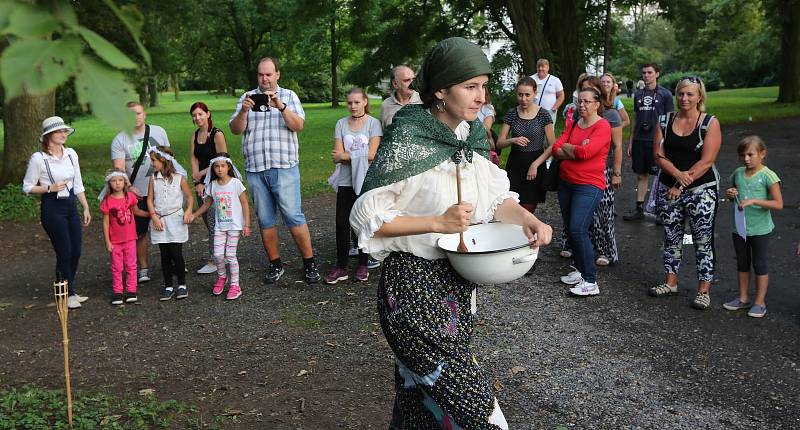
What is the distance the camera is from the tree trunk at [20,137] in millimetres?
12820

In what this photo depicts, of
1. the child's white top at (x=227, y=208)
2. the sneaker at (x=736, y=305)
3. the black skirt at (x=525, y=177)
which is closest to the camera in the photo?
the sneaker at (x=736, y=305)

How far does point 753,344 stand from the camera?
5785 mm

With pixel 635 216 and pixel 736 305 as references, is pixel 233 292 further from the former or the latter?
pixel 635 216

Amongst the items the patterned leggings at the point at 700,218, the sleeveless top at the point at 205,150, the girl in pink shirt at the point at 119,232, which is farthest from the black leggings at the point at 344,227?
the patterned leggings at the point at 700,218

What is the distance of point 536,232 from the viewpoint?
3.25 metres

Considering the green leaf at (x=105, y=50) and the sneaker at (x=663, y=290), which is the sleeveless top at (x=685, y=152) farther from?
the green leaf at (x=105, y=50)

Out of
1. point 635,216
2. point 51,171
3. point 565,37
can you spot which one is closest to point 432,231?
point 51,171

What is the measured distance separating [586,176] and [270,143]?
304 centimetres

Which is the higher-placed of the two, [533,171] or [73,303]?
[533,171]

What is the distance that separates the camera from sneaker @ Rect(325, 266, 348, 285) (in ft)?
25.8

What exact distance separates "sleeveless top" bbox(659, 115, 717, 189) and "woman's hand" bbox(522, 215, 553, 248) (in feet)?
13.2

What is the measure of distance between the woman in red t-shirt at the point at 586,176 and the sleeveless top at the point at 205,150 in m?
3.66

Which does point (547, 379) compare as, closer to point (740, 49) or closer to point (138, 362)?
point (138, 362)

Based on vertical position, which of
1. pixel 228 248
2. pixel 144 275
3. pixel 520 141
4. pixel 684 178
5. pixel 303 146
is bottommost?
pixel 144 275
